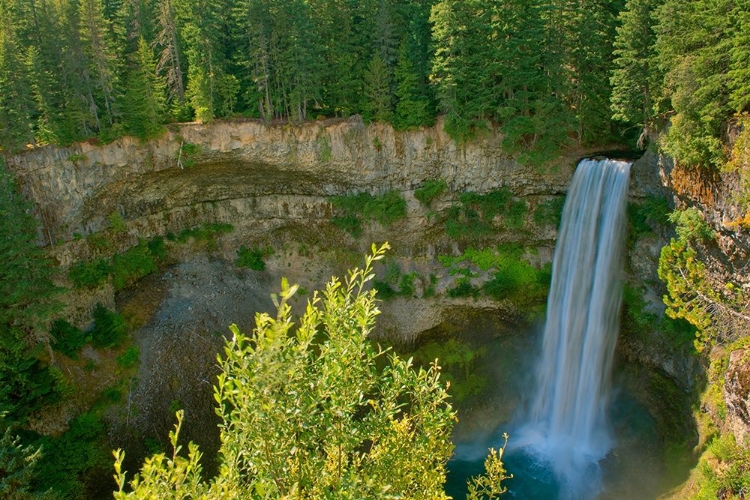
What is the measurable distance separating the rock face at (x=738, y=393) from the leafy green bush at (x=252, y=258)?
81.0 ft

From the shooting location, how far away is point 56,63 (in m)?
30.0

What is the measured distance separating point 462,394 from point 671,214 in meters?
14.5

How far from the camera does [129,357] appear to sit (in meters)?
27.0

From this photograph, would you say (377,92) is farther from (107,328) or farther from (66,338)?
(66,338)

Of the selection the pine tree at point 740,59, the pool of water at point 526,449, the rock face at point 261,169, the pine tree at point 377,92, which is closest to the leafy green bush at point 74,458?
the rock face at point 261,169

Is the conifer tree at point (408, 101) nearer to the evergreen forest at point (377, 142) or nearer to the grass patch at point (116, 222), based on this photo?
the evergreen forest at point (377, 142)

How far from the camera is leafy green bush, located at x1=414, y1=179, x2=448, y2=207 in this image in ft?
102

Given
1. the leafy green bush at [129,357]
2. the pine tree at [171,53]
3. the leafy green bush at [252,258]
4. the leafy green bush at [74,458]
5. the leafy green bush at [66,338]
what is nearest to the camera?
the leafy green bush at [74,458]

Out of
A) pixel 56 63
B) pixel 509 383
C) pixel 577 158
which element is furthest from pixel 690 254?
pixel 56 63

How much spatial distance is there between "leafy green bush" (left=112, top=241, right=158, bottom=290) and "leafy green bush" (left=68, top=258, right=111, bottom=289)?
59 cm

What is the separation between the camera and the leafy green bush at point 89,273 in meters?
28.1

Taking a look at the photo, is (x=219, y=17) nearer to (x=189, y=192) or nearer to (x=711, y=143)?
(x=189, y=192)

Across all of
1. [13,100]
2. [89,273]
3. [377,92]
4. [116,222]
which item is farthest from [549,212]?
[13,100]

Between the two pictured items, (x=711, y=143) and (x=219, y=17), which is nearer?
(x=711, y=143)
